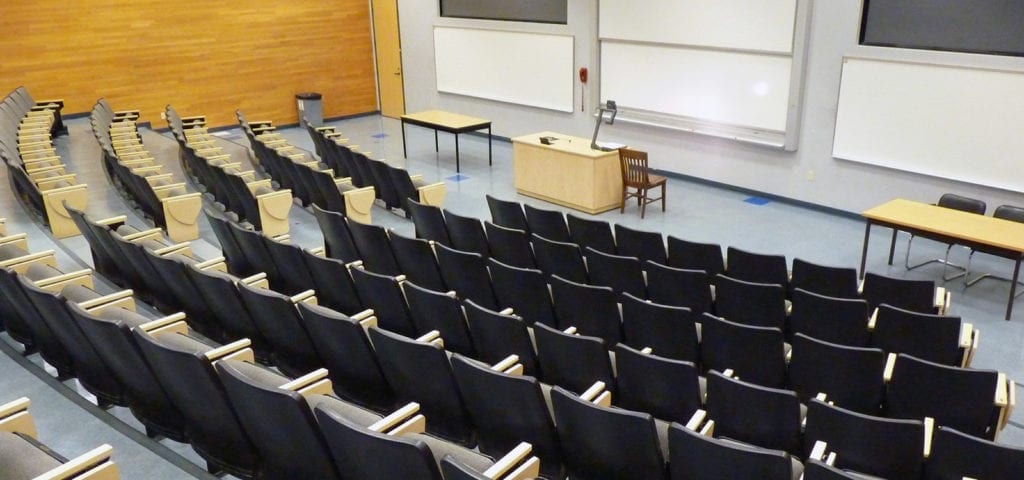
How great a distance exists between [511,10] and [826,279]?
27.3 ft

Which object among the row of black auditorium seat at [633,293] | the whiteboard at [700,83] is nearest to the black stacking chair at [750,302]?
the row of black auditorium seat at [633,293]

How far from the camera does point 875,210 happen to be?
6602 millimetres

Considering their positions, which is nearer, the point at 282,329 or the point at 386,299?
the point at 282,329

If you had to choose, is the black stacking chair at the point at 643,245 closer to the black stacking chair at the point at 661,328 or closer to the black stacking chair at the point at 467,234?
the black stacking chair at the point at 467,234

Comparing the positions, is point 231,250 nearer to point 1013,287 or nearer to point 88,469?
point 88,469

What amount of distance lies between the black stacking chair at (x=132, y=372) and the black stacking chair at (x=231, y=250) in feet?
6.16

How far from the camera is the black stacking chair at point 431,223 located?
6168 millimetres

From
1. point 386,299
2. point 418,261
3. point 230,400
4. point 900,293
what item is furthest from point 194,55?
point 900,293

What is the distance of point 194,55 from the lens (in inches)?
507

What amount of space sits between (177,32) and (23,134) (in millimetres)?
4491

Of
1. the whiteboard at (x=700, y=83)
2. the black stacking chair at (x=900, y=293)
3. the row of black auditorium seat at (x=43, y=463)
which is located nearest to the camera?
the row of black auditorium seat at (x=43, y=463)

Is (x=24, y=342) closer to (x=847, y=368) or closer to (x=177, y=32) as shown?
(x=847, y=368)

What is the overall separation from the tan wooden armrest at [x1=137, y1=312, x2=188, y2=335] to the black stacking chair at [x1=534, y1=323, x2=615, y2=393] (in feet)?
6.05

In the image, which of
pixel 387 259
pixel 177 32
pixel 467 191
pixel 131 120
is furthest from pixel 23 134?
pixel 387 259
